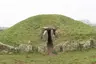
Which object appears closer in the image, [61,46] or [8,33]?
[61,46]

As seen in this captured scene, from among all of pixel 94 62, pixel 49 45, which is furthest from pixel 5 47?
pixel 94 62

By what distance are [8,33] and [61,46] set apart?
15.8 metres

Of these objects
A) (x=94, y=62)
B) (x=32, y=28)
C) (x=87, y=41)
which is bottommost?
(x=94, y=62)

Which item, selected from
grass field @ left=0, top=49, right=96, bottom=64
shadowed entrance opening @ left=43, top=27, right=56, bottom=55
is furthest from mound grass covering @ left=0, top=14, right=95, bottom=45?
grass field @ left=0, top=49, right=96, bottom=64

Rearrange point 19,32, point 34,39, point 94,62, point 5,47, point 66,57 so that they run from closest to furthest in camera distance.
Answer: point 94,62 → point 66,57 → point 5,47 → point 34,39 → point 19,32

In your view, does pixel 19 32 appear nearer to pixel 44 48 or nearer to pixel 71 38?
pixel 44 48

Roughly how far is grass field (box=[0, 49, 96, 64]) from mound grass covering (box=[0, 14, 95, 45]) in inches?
203

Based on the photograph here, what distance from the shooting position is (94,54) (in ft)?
148

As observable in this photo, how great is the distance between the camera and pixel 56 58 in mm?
43875

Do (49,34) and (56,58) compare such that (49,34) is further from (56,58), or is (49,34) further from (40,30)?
(56,58)

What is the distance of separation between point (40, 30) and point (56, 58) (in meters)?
13.3

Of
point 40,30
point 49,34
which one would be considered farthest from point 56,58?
point 40,30

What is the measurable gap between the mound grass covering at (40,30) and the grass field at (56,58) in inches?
203

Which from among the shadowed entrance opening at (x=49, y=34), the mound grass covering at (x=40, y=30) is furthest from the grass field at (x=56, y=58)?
the shadowed entrance opening at (x=49, y=34)
